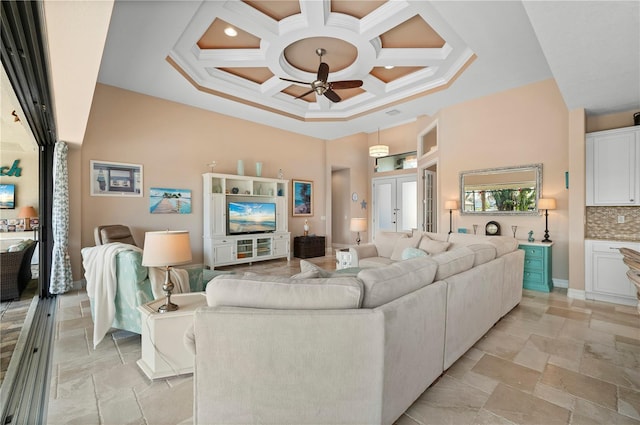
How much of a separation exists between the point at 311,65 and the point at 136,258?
3.61 m

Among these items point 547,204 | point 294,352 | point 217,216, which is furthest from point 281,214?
point 294,352

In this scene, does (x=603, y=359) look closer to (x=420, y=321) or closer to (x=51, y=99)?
(x=420, y=321)

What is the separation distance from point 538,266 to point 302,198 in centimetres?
509

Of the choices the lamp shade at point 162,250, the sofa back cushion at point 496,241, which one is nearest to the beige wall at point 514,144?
the sofa back cushion at point 496,241

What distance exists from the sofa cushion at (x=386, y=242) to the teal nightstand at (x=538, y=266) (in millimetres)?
1843

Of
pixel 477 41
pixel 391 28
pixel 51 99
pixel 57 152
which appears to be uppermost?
pixel 391 28

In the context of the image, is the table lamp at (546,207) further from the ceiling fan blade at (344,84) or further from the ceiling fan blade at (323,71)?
the ceiling fan blade at (323,71)

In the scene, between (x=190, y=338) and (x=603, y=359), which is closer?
(x=190, y=338)

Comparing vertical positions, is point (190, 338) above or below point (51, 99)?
below

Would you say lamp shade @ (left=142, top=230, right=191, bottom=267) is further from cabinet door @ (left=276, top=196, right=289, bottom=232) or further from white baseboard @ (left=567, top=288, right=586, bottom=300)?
white baseboard @ (left=567, top=288, right=586, bottom=300)

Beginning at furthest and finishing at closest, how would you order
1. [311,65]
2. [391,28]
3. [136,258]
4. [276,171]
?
[276,171] < [311,65] < [391,28] < [136,258]

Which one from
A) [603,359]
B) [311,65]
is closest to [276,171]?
[311,65]

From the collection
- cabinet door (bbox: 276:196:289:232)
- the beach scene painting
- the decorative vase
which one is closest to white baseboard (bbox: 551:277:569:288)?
cabinet door (bbox: 276:196:289:232)

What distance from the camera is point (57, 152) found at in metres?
3.88
